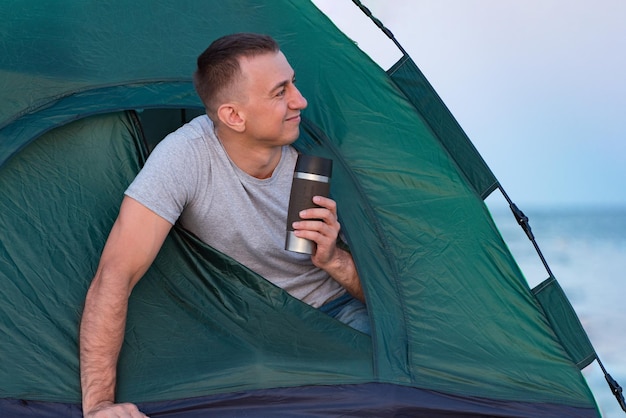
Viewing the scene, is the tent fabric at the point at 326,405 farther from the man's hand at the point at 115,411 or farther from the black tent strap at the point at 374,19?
the black tent strap at the point at 374,19

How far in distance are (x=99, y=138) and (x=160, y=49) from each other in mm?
327

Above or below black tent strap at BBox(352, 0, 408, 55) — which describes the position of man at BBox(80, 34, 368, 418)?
below

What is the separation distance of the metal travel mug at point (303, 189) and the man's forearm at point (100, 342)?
0.45 meters

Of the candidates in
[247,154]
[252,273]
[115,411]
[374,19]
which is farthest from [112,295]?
[374,19]

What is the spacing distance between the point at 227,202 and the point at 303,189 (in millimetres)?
225

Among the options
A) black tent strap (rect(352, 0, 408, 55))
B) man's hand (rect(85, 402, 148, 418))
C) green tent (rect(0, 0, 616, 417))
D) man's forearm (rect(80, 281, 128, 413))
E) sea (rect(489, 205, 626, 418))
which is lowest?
man's hand (rect(85, 402, 148, 418))

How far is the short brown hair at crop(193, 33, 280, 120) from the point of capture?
242 centimetres

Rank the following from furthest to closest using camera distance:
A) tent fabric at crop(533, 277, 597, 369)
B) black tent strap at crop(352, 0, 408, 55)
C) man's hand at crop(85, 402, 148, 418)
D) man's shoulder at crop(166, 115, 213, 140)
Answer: black tent strap at crop(352, 0, 408, 55) → tent fabric at crop(533, 277, 597, 369) → man's shoulder at crop(166, 115, 213, 140) → man's hand at crop(85, 402, 148, 418)

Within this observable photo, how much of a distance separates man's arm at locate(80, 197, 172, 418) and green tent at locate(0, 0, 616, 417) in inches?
2.8

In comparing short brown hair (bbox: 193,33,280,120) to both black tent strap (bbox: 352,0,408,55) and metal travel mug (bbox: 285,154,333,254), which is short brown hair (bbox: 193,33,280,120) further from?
black tent strap (bbox: 352,0,408,55)

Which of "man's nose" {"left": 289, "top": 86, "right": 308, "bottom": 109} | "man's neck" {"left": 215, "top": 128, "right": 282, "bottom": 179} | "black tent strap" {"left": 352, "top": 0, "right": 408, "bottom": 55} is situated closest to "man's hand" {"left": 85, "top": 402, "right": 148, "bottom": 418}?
"man's neck" {"left": 215, "top": 128, "right": 282, "bottom": 179}

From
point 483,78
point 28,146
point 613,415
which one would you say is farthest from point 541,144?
point 28,146

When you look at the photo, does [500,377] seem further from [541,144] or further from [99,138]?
[541,144]

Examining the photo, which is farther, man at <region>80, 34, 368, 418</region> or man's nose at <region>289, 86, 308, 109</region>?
man's nose at <region>289, 86, 308, 109</region>
